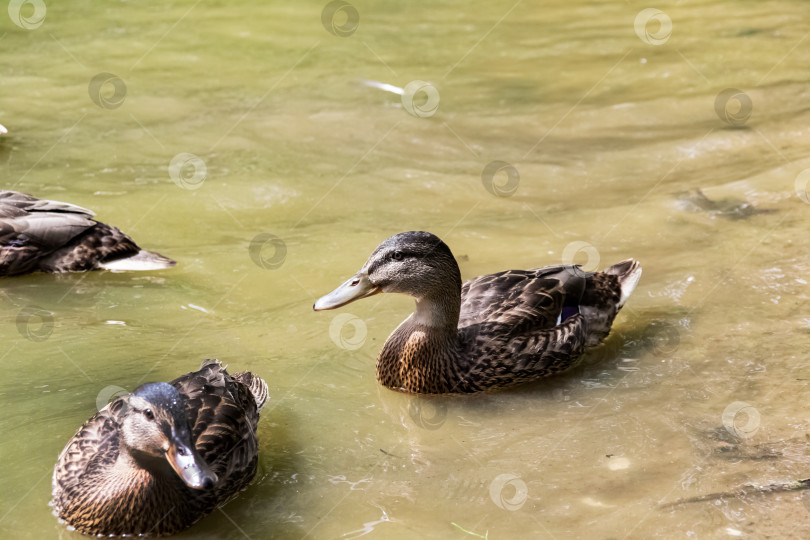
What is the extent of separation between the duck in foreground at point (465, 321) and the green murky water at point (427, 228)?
0.56 ft

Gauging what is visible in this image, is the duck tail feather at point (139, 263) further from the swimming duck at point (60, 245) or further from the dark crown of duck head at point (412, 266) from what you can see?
the dark crown of duck head at point (412, 266)

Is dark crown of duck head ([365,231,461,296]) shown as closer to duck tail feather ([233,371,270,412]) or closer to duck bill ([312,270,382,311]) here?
duck bill ([312,270,382,311])

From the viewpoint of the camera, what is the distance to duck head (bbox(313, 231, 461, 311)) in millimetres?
5945

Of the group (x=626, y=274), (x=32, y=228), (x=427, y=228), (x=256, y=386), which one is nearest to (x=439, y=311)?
(x=256, y=386)

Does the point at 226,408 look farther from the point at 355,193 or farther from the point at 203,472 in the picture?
the point at 355,193

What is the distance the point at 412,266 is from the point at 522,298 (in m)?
0.79

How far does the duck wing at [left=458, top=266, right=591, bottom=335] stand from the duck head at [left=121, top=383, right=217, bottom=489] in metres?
2.36

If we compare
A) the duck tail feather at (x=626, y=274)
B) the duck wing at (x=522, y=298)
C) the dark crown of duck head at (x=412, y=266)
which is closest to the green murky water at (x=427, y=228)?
the duck tail feather at (x=626, y=274)

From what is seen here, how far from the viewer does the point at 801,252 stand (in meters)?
7.25

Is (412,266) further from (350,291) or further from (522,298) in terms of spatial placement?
(522,298)

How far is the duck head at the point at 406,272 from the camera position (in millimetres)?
5945

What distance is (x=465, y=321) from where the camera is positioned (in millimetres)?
6309

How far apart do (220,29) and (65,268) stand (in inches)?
226

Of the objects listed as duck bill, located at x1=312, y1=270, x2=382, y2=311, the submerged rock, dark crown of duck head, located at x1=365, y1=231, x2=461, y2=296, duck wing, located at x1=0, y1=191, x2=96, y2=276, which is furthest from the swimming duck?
the submerged rock
